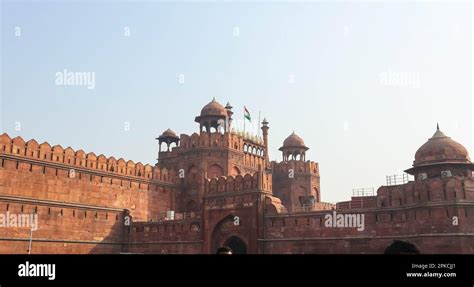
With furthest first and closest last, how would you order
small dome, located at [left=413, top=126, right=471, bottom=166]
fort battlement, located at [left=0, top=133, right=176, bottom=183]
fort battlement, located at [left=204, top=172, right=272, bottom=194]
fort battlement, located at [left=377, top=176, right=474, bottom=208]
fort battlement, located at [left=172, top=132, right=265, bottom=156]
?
1. fort battlement, located at [left=172, top=132, right=265, bottom=156]
2. fort battlement, located at [left=0, top=133, right=176, bottom=183]
3. fort battlement, located at [left=204, top=172, right=272, bottom=194]
4. small dome, located at [left=413, top=126, right=471, bottom=166]
5. fort battlement, located at [left=377, top=176, right=474, bottom=208]

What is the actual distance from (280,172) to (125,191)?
16.4m

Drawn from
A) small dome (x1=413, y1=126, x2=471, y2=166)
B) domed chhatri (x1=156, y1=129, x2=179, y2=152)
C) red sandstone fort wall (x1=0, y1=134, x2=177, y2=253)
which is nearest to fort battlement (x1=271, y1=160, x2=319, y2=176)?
domed chhatri (x1=156, y1=129, x2=179, y2=152)

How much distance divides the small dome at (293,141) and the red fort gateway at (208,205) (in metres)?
6.47

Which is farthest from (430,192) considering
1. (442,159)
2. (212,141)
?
(212,141)

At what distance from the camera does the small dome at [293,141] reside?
46094mm

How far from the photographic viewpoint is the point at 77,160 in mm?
32312

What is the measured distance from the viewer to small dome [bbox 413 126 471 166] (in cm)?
2569

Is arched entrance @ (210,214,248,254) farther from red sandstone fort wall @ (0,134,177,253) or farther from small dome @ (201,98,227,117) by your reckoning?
small dome @ (201,98,227,117)

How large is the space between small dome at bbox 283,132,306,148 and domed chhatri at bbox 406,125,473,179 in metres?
19.8

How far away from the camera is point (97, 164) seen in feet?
109

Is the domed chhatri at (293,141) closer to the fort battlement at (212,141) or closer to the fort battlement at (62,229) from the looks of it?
the fort battlement at (212,141)

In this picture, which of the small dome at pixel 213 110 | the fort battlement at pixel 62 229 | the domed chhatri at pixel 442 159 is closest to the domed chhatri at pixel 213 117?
the small dome at pixel 213 110

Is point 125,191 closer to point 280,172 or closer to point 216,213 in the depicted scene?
point 216,213
